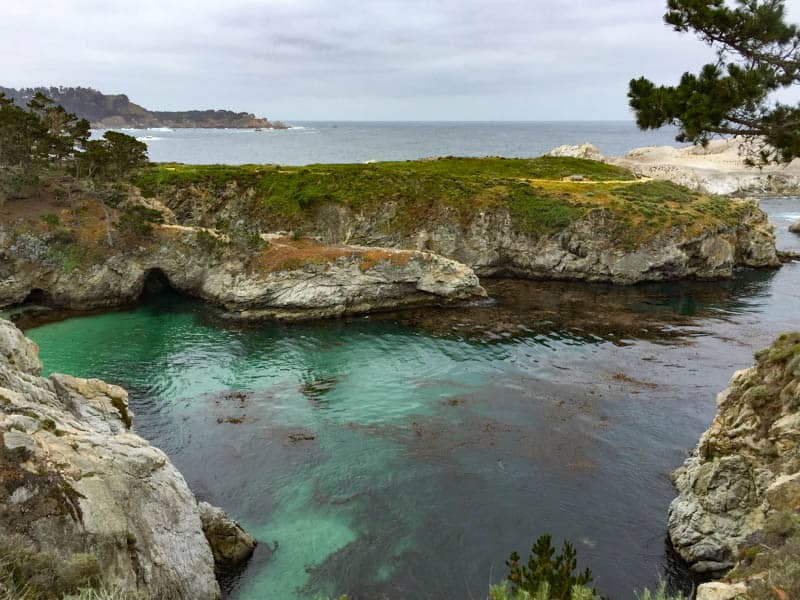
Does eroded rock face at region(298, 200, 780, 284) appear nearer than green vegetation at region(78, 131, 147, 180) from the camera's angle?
No

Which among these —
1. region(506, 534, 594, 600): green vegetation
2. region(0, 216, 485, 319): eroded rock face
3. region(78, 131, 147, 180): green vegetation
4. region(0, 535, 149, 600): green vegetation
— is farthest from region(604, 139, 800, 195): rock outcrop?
region(0, 535, 149, 600): green vegetation

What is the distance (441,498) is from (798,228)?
9302 centimetres

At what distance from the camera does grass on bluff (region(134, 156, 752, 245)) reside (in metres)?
61.6

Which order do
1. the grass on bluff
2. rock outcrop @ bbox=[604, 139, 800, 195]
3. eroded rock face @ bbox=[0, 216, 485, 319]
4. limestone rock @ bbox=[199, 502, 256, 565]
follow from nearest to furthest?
1. limestone rock @ bbox=[199, 502, 256, 565]
2. eroded rock face @ bbox=[0, 216, 485, 319]
3. the grass on bluff
4. rock outcrop @ bbox=[604, 139, 800, 195]

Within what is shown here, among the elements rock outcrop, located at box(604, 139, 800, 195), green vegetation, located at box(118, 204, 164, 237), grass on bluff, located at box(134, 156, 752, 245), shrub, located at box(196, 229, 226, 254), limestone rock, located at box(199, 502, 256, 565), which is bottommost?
limestone rock, located at box(199, 502, 256, 565)

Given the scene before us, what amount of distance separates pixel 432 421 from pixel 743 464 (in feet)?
49.7

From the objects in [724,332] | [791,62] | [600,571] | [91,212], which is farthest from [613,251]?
[91,212]

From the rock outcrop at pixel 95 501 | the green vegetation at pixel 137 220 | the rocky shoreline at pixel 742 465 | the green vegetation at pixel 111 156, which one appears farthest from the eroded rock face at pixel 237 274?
the rocky shoreline at pixel 742 465

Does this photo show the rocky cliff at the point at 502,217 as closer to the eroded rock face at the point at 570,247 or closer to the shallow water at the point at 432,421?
the eroded rock face at the point at 570,247

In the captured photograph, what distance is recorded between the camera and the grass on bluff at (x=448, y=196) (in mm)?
61594

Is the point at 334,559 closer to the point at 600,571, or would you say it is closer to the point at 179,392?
the point at 600,571

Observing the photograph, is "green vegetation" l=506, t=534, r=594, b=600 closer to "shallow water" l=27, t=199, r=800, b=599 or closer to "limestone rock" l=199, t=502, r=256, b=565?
"shallow water" l=27, t=199, r=800, b=599

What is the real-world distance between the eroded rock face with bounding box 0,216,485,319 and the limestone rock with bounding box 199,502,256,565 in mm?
28435

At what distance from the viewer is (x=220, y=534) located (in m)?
18.6
